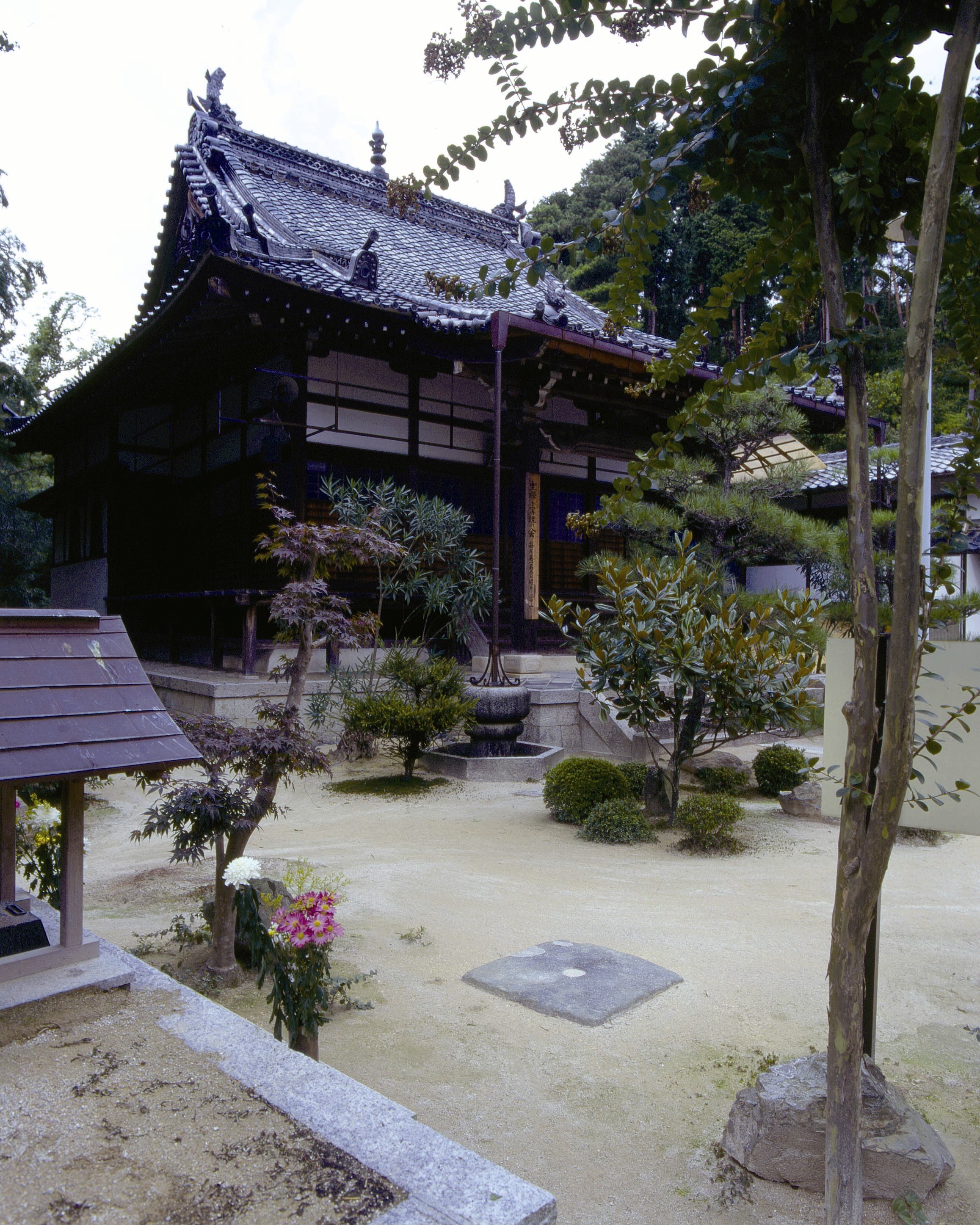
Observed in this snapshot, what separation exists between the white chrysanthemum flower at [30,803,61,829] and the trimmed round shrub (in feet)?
12.4

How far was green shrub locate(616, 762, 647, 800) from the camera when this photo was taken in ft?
23.9

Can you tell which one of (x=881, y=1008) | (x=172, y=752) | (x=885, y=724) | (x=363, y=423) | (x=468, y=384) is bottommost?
(x=881, y=1008)

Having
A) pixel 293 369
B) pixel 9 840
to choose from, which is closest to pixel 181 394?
pixel 293 369

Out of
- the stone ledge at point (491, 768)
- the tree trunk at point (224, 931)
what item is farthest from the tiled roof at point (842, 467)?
the tree trunk at point (224, 931)

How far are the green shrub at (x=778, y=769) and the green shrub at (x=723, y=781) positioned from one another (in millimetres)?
162

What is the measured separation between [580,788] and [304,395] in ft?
19.4

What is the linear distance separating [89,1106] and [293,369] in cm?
901

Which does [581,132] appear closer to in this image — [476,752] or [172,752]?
[172,752]

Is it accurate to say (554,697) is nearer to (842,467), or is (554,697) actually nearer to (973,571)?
(842,467)

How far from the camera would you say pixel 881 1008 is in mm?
3693

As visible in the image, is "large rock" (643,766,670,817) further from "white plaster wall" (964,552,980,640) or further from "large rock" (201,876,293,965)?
"white plaster wall" (964,552,980,640)

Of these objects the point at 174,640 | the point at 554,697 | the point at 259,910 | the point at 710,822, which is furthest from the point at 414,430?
the point at 259,910

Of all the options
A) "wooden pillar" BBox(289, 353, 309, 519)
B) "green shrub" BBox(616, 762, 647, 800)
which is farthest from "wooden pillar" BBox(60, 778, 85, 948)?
"wooden pillar" BBox(289, 353, 309, 519)

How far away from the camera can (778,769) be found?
8.05 meters
